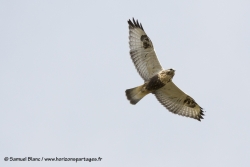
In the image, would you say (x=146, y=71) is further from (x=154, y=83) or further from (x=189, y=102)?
(x=189, y=102)

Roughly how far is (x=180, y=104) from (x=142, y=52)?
1921mm

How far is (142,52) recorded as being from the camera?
11289 millimetres

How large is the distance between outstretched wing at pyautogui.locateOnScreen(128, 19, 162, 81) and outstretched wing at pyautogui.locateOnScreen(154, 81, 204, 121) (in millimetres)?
695

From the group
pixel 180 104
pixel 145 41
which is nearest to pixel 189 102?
pixel 180 104

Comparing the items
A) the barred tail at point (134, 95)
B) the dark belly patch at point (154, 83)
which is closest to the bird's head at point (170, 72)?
the dark belly patch at point (154, 83)

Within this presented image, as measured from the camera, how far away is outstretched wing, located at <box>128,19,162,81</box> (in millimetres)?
11242

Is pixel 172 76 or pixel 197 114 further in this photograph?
pixel 197 114

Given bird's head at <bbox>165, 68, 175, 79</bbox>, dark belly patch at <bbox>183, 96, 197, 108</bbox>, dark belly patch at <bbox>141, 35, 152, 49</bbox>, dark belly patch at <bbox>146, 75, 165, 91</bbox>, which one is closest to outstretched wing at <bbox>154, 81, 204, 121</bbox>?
dark belly patch at <bbox>183, 96, 197, 108</bbox>

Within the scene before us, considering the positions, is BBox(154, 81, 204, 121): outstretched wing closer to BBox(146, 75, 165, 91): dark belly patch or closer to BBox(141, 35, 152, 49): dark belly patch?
BBox(146, 75, 165, 91): dark belly patch

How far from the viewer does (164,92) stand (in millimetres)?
11766

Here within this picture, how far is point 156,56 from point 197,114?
216 centimetres

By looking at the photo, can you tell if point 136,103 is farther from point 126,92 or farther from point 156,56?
point 156,56

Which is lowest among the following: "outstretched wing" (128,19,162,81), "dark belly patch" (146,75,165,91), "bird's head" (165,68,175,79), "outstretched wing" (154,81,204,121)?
"outstretched wing" (154,81,204,121)

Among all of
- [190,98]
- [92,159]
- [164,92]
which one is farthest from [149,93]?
[92,159]
